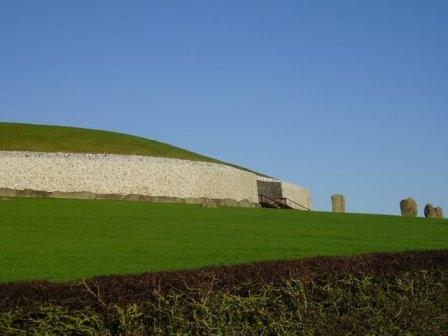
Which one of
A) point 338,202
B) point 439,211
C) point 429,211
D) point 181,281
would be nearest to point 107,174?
point 338,202

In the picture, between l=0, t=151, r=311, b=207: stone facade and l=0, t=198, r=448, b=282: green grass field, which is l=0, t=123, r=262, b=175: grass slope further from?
l=0, t=198, r=448, b=282: green grass field

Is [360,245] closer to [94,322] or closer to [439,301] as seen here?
[439,301]

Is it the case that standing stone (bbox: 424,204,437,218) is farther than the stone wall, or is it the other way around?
the stone wall

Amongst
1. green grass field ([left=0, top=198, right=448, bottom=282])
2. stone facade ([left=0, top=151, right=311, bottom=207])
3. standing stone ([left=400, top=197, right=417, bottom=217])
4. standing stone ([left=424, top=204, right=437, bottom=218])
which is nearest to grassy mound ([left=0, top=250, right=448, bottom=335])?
green grass field ([left=0, top=198, right=448, bottom=282])

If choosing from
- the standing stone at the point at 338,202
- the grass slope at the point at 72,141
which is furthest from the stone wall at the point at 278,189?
the grass slope at the point at 72,141

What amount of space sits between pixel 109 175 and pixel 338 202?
15.4 meters

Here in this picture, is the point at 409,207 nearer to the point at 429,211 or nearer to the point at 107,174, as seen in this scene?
the point at 429,211

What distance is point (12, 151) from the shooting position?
39.2 metres

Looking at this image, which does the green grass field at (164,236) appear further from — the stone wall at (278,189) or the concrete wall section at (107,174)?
the stone wall at (278,189)

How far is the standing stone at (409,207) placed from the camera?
4269 centimetres

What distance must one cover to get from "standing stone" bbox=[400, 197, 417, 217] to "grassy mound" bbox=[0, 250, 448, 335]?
3169 centimetres

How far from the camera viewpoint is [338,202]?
44469 mm

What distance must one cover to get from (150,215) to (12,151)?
48.4ft

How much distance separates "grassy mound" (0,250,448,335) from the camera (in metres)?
7.46
